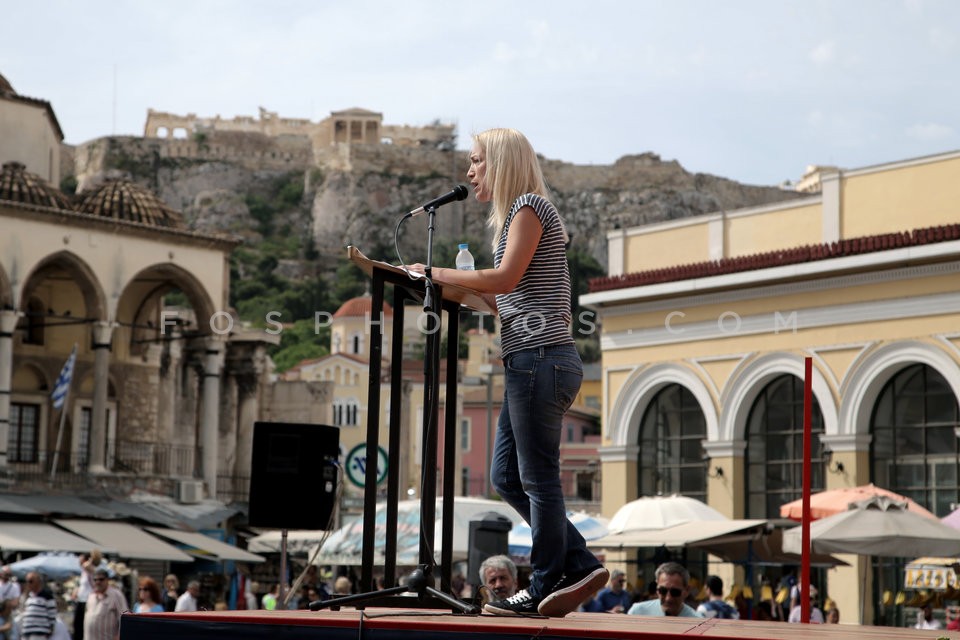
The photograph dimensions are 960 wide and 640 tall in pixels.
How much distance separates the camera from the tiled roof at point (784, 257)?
2481 cm

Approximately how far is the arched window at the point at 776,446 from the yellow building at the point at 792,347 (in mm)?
27

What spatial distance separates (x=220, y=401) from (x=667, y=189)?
87.7 meters

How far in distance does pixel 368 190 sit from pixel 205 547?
3877 inches

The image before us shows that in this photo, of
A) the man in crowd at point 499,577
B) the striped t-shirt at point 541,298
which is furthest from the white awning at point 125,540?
the striped t-shirt at point 541,298

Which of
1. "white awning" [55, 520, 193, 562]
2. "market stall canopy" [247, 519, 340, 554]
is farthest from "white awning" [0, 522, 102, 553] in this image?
"market stall canopy" [247, 519, 340, 554]

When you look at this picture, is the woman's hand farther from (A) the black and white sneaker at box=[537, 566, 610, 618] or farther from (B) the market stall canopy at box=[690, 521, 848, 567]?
(B) the market stall canopy at box=[690, 521, 848, 567]

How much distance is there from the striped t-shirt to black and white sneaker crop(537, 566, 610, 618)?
2.84 feet

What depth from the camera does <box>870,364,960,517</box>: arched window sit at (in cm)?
2494

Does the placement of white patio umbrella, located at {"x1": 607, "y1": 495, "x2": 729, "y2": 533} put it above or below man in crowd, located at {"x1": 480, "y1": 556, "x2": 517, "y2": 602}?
above

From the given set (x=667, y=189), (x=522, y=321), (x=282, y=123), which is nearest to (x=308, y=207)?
(x=282, y=123)

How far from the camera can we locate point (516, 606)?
5746mm

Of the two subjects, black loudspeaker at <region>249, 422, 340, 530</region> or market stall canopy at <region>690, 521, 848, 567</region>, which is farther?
market stall canopy at <region>690, 521, 848, 567</region>

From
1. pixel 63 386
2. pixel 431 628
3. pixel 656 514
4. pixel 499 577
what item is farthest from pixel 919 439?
pixel 431 628

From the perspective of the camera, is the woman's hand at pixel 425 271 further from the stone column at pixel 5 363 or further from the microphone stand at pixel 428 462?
the stone column at pixel 5 363
